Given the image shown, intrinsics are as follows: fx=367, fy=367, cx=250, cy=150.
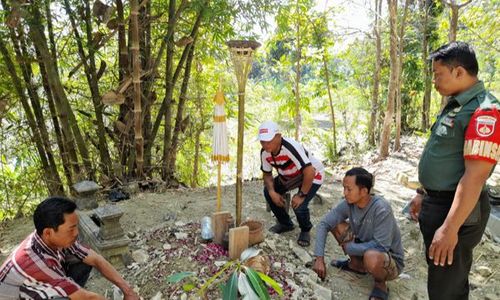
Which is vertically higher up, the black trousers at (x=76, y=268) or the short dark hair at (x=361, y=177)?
the short dark hair at (x=361, y=177)

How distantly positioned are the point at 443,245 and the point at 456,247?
0.21m

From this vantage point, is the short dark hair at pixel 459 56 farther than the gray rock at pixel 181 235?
No

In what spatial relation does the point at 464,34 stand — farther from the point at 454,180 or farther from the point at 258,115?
the point at 454,180

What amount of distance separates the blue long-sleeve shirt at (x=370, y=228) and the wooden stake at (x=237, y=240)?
59 centimetres

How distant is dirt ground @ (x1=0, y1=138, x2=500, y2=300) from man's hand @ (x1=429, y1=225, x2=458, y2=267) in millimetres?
1046

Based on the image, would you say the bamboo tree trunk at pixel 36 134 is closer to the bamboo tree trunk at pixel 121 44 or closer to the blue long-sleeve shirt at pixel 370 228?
the bamboo tree trunk at pixel 121 44

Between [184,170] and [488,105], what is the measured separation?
20.6 ft

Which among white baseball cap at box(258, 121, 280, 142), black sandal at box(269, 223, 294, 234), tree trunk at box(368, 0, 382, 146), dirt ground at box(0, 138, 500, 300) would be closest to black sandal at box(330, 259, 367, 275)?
dirt ground at box(0, 138, 500, 300)

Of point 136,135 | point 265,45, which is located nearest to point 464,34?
point 265,45

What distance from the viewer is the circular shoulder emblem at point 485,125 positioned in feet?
5.49

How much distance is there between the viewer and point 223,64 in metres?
6.72

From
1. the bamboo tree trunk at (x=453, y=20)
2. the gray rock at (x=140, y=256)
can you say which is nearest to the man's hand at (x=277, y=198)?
the gray rock at (x=140, y=256)

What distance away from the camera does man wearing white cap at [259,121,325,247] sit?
11.0ft

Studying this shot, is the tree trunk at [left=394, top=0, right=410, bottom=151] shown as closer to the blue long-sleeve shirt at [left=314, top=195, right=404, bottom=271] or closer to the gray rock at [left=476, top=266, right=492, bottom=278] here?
the gray rock at [left=476, top=266, right=492, bottom=278]
